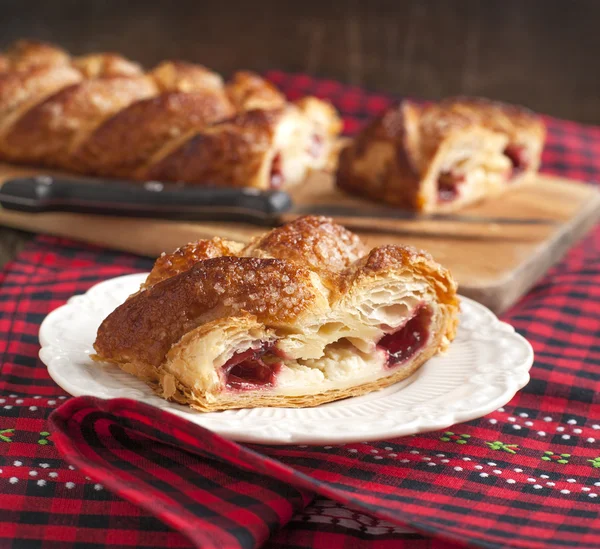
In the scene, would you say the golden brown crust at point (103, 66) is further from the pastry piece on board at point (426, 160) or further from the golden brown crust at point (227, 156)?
the pastry piece on board at point (426, 160)

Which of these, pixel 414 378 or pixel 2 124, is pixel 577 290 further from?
pixel 2 124

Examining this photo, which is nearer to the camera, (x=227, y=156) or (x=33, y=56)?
(x=227, y=156)

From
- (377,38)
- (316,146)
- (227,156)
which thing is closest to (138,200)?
(227,156)

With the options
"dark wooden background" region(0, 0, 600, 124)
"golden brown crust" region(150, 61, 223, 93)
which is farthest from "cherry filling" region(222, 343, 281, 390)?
"dark wooden background" region(0, 0, 600, 124)

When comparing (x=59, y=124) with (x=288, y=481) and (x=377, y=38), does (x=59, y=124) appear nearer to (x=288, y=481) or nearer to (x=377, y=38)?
(x=288, y=481)

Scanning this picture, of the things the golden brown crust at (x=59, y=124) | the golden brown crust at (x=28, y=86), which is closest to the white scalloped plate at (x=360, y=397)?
the golden brown crust at (x=59, y=124)

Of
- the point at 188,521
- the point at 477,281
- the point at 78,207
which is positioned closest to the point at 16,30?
the point at 78,207

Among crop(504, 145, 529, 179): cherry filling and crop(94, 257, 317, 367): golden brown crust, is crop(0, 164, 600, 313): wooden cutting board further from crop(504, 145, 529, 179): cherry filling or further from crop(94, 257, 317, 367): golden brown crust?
crop(94, 257, 317, 367): golden brown crust
